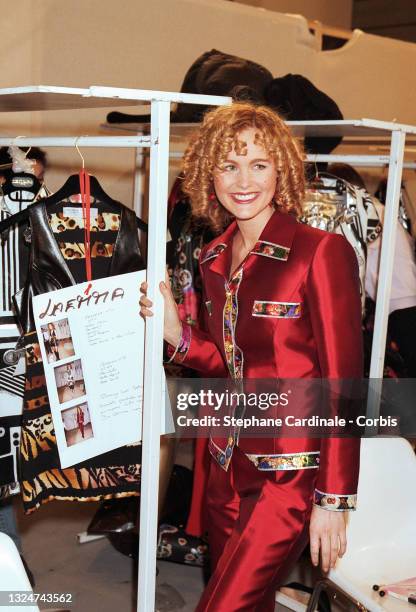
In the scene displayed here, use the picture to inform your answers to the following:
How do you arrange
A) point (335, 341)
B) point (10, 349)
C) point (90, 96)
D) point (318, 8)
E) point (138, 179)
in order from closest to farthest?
point (90, 96)
point (335, 341)
point (10, 349)
point (138, 179)
point (318, 8)

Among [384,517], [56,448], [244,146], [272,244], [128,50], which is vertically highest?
[128,50]

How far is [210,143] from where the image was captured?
1.81 meters

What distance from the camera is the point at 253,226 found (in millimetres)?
1845

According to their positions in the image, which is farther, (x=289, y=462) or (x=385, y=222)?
(x=385, y=222)

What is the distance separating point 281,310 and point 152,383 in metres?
0.33

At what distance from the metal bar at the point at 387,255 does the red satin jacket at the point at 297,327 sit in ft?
2.64

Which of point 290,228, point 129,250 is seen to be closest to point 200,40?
point 129,250

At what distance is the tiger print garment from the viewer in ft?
6.73

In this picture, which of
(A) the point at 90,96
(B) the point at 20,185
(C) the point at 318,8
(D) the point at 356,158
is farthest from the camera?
(C) the point at 318,8

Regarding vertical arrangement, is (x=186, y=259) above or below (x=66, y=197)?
below

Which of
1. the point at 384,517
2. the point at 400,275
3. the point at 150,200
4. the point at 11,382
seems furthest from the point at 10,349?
the point at 400,275

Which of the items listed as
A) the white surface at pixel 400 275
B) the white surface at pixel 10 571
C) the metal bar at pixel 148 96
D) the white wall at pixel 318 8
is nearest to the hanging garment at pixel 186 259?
the white surface at pixel 400 275

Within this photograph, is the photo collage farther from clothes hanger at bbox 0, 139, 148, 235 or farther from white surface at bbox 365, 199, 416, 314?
white surface at bbox 365, 199, 416, 314

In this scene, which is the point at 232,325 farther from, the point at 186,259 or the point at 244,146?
the point at 186,259
